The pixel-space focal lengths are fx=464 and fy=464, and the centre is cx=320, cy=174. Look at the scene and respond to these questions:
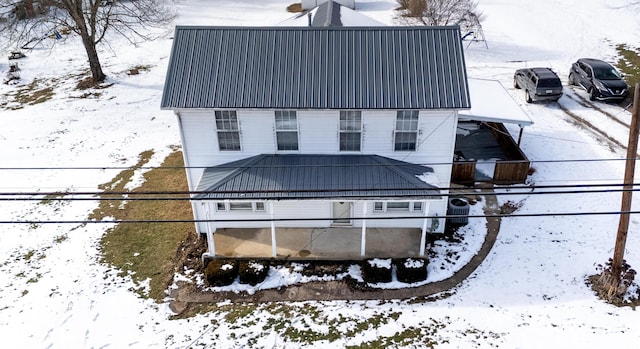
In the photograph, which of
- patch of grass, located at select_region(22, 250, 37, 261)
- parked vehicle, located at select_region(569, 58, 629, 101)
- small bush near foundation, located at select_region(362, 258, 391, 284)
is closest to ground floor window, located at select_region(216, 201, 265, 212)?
small bush near foundation, located at select_region(362, 258, 391, 284)

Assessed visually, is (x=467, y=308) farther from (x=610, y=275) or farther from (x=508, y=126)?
(x=508, y=126)

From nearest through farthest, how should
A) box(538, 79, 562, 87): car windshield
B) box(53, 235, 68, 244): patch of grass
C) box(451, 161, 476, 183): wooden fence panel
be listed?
box(53, 235, 68, 244): patch of grass
box(451, 161, 476, 183): wooden fence panel
box(538, 79, 562, 87): car windshield

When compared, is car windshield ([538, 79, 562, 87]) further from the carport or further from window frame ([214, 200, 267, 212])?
window frame ([214, 200, 267, 212])

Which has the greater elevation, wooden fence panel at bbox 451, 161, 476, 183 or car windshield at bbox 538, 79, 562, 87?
car windshield at bbox 538, 79, 562, 87

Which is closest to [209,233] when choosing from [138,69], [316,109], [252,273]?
[252,273]

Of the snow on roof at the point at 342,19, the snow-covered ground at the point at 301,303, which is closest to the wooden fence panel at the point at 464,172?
the snow-covered ground at the point at 301,303

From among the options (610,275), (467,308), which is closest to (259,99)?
(467,308)

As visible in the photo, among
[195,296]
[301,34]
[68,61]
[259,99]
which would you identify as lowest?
[195,296]
